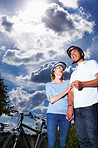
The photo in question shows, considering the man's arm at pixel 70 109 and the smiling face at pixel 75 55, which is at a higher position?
the smiling face at pixel 75 55

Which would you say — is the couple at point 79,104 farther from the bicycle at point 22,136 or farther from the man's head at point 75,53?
the bicycle at point 22,136

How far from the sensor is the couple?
2.26m

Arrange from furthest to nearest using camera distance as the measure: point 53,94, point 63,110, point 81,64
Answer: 1. point 53,94
2. point 63,110
3. point 81,64

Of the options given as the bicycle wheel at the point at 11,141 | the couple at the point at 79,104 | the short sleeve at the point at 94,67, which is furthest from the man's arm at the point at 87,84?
the bicycle wheel at the point at 11,141

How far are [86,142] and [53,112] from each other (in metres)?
1.01

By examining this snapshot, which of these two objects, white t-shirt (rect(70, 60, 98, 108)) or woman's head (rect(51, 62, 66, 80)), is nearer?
white t-shirt (rect(70, 60, 98, 108))

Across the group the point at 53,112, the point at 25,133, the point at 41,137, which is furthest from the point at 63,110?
the point at 41,137

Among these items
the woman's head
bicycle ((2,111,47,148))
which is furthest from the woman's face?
bicycle ((2,111,47,148))

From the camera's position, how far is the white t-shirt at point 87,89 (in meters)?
2.36

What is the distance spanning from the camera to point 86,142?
7.68 ft

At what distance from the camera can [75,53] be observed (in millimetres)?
2941

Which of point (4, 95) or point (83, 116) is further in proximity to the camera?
point (4, 95)

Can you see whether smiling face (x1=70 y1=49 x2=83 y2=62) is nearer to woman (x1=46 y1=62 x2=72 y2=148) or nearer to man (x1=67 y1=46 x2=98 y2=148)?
man (x1=67 y1=46 x2=98 y2=148)

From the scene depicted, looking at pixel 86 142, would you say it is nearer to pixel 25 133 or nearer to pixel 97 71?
pixel 97 71
